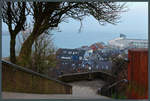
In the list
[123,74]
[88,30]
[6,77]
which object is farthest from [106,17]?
[6,77]

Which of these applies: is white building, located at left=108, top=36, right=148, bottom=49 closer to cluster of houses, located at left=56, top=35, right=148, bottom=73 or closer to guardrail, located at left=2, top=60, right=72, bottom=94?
cluster of houses, located at left=56, top=35, right=148, bottom=73

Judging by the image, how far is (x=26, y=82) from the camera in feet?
15.7

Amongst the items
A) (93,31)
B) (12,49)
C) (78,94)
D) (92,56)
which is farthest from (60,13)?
(78,94)

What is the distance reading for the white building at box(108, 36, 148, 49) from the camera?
4.48m

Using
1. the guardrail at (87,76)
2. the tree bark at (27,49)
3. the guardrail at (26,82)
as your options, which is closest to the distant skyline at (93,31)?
the tree bark at (27,49)

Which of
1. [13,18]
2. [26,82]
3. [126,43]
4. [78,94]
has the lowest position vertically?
[78,94]

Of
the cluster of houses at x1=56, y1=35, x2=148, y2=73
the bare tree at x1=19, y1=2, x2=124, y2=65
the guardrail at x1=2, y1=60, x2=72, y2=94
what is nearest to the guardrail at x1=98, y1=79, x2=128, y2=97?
the cluster of houses at x1=56, y1=35, x2=148, y2=73

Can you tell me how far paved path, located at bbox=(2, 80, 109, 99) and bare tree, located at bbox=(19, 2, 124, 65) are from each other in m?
0.87

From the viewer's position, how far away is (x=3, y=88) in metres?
4.55

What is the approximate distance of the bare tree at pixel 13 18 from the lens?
468 centimetres

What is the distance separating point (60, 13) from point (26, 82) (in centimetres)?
165

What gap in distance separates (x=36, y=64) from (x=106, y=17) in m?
1.83

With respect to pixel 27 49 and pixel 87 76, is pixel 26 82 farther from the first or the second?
pixel 87 76

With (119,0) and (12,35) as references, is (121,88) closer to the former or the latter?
(119,0)
